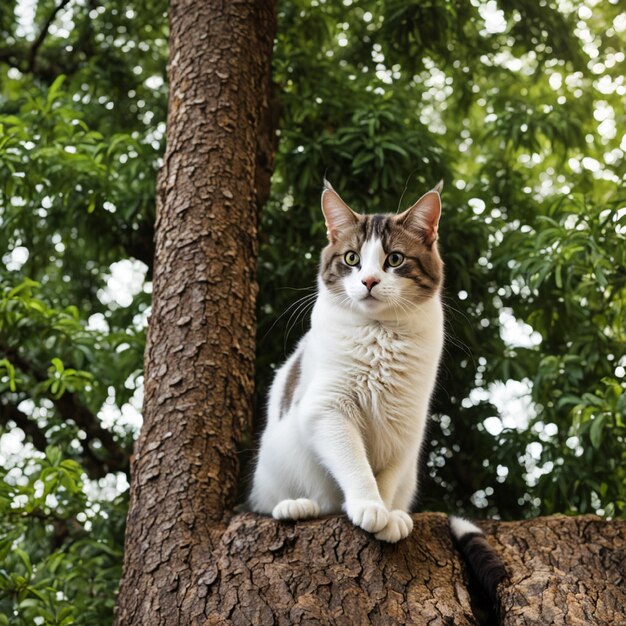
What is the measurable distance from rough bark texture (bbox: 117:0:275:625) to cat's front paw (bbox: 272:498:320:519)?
0.93 ft

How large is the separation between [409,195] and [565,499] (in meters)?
1.78

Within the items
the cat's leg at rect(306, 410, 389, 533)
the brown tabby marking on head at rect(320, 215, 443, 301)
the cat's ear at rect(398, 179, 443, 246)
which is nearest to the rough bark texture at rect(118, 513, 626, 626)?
the cat's leg at rect(306, 410, 389, 533)

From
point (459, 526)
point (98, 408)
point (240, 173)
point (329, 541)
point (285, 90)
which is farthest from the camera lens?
point (285, 90)

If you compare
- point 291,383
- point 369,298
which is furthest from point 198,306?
point 369,298

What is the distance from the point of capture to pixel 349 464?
7.68 feet

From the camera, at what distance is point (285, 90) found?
4207 mm

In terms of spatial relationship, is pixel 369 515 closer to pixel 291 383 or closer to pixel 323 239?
pixel 291 383

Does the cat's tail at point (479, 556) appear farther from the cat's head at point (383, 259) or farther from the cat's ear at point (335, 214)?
the cat's ear at point (335, 214)

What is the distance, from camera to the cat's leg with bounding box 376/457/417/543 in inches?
89.3

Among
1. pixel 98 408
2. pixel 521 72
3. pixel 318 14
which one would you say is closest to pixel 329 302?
pixel 98 408

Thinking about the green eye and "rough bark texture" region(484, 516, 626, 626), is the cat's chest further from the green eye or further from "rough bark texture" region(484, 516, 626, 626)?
"rough bark texture" region(484, 516, 626, 626)

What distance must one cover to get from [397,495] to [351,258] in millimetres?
948

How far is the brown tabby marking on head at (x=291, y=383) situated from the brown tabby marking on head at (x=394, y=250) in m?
0.38

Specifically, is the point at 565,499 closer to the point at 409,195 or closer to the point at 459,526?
the point at 459,526
